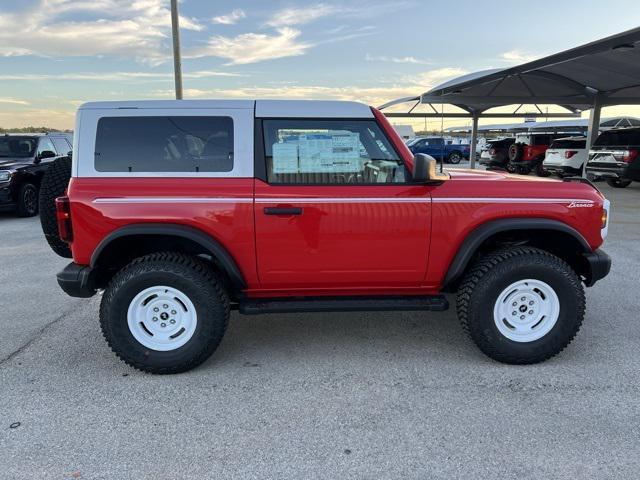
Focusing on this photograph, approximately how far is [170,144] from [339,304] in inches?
64.1

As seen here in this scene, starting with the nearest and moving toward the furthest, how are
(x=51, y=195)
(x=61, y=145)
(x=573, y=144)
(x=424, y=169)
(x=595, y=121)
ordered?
(x=424, y=169)
(x=51, y=195)
(x=61, y=145)
(x=595, y=121)
(x=573, y=144)

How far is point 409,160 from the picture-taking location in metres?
3.31

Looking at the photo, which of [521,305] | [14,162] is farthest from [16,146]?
[521,305]

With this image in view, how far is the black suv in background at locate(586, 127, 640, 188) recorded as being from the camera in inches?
513

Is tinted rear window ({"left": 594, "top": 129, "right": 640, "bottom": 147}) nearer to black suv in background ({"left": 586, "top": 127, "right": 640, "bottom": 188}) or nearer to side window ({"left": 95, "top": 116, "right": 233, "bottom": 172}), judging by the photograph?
black suv in background ({"left": 586, "top": 127, "right": 640, "bottom": 188})

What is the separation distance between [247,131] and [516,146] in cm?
1805

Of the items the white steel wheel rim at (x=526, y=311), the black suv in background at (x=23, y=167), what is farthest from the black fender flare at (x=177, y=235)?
the black suv in background at (x=23, y=167)

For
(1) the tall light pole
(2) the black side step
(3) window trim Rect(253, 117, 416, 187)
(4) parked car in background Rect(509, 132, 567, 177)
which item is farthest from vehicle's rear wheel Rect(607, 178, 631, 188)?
(3) window trim Rect(253, 117, 416, 187)

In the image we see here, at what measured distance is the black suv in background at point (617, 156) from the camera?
13.0 metres

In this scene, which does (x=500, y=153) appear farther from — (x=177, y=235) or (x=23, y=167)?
(x=177, y=235)

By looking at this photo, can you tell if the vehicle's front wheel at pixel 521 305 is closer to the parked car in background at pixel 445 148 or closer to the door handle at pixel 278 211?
the door handle at pixel 278 211

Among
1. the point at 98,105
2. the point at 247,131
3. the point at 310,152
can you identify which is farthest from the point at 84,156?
the point at 310,152

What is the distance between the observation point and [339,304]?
341cm

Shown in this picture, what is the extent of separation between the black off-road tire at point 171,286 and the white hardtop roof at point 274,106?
1.06 m
